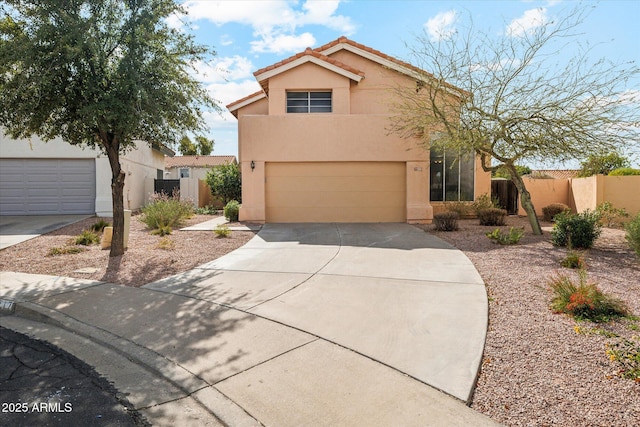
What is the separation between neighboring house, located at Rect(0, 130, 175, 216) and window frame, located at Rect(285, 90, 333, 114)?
8.41m

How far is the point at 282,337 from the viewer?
470 centimetres

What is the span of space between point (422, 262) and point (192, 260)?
502cm

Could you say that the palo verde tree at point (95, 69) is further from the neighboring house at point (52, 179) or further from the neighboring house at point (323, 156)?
the neighboring house at point (52, 179)

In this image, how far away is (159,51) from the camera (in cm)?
869

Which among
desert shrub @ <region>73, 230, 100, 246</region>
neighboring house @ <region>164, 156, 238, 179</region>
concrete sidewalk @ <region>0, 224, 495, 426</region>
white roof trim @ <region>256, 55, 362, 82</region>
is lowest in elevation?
concrete sidewalk @ <region>0, 224, 495, 426</region>

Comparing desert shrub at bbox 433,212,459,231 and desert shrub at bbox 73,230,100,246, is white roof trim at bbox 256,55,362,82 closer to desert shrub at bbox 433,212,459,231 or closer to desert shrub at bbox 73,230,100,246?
desert shrub at bbox 433,212,459,231

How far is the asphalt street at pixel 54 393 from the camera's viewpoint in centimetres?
327

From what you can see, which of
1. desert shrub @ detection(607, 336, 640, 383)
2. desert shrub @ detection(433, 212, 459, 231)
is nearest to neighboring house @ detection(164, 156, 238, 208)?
desert shrub @ detection(433, 212, 459, 231)

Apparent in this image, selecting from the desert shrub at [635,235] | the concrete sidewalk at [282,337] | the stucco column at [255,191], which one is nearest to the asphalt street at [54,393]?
the concrete sidewalk at [282,337]

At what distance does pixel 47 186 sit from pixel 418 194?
51.4 ft

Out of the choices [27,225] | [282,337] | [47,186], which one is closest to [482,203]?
Answer: [282,337]

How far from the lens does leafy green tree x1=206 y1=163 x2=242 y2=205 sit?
21.8m

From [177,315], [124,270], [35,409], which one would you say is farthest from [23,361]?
[124,270]

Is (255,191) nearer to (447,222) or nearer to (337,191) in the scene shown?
(337,191)
